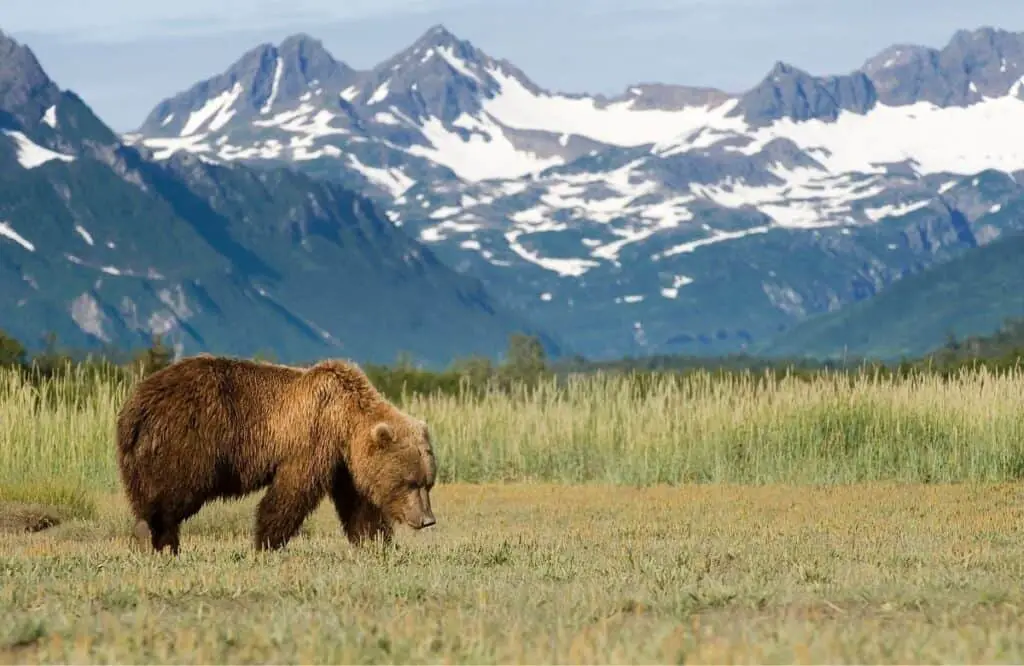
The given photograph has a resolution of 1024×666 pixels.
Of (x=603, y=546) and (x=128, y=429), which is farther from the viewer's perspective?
(x=603, y=546)

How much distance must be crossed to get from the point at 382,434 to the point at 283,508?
88cm

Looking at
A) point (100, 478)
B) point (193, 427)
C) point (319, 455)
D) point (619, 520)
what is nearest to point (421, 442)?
point (319, 455)

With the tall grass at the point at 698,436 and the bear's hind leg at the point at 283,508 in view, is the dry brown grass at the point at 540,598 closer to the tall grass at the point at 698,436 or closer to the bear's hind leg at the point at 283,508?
the bear's hind leg at the point at 283,508

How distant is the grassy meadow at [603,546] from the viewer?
27.4 ft

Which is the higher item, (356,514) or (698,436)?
(356,514)

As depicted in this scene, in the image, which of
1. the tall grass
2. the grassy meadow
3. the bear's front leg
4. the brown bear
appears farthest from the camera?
the tall grass

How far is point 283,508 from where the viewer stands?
13.6m

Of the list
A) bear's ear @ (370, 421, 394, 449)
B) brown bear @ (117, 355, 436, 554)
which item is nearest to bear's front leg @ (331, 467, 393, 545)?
brown bear @ (117, 355, 436, 554)

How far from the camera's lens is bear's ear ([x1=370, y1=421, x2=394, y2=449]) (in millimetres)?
13562

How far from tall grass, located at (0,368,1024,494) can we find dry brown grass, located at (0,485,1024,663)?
25.6ft

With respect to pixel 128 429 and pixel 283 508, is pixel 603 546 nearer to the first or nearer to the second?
pixel 283 508

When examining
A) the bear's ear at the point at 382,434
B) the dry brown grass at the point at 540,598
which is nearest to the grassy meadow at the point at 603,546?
the dry brown grass at the point at 540,598

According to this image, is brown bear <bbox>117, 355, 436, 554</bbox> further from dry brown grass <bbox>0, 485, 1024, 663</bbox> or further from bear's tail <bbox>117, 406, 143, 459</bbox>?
dry brown grass <bbox>0, 485, 1024, 663</bbox>

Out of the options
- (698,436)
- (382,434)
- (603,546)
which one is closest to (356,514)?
(382,434)
